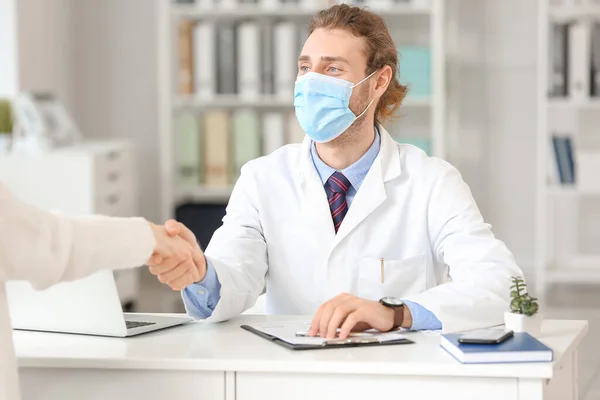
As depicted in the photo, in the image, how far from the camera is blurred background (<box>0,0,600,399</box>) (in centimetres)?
493

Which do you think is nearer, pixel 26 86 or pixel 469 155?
pixel 26 86

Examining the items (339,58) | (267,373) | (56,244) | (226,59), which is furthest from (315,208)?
(226,59)

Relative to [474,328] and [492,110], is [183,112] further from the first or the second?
[474,328]

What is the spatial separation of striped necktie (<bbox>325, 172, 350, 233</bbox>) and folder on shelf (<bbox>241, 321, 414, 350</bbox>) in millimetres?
410

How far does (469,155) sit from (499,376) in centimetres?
401

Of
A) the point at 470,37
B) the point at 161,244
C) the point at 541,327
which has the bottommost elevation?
the point at 541,327

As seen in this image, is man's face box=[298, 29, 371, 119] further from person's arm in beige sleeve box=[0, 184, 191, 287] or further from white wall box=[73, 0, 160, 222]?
white wall box=[73, 0, 160, 222]

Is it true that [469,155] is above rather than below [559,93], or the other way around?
below

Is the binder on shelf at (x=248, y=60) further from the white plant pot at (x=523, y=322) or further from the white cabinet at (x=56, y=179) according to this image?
the white plant pot at (x=523, y=322)

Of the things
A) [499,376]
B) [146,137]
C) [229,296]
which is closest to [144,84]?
[146,137]

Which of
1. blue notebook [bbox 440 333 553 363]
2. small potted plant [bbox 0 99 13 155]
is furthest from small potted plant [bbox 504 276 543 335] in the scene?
small potted plant [bbox 0 99 13 155]

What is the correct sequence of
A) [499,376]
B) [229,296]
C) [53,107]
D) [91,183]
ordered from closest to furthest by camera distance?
1. [499,376]
2. [229,296]
3. [91,183]
4. [53,107]

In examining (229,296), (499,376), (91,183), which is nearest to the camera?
(499,376)

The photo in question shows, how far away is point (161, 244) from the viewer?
167cm
